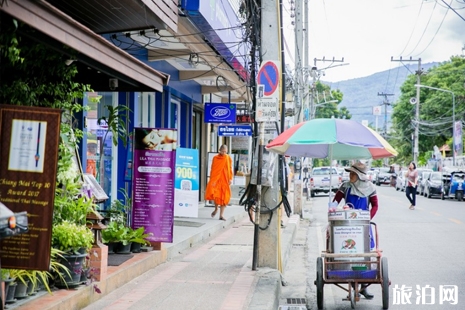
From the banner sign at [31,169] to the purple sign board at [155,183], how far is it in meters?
4.88

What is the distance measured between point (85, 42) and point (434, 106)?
64.8 m

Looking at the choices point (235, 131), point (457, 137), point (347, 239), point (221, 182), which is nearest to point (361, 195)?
point (347, 239)

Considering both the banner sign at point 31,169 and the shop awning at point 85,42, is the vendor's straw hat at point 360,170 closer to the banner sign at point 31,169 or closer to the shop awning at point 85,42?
the shop awning at point 85,42

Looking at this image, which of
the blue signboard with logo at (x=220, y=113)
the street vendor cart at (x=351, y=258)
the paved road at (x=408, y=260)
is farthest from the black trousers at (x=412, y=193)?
the street vendor cart at (x=351, y=258)

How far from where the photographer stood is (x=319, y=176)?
39.8 metres

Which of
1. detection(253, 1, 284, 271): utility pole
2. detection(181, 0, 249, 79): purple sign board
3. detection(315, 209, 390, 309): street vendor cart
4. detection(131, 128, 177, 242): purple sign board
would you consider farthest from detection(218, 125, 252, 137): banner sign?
detection(315, 209, 390, 309): street vendor cart

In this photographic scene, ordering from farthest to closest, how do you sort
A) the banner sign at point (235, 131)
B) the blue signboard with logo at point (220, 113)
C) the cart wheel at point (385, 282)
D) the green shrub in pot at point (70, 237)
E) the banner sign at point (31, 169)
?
the banner sign at point (235, 131), the blue signboard with logo at point (220, 113), the cart wheel at point (385, 282), the green shrub in pot at point (70, 237), the banner sign at point (31, 169)

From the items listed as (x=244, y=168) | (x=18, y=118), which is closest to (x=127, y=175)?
(x=18, y=118)

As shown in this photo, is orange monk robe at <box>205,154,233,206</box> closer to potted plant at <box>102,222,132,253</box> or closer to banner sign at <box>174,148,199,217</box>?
banner sign at <box>174,148,199,217</box>

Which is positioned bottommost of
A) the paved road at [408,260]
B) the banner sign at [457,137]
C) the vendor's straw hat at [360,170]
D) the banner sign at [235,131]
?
the paved road at [408,260]

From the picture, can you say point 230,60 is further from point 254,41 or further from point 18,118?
point 18,118

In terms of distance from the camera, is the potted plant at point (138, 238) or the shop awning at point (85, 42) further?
the potted plant at point (138, 238)

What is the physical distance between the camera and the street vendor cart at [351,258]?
7977mm

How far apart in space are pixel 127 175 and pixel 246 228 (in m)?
4.08
